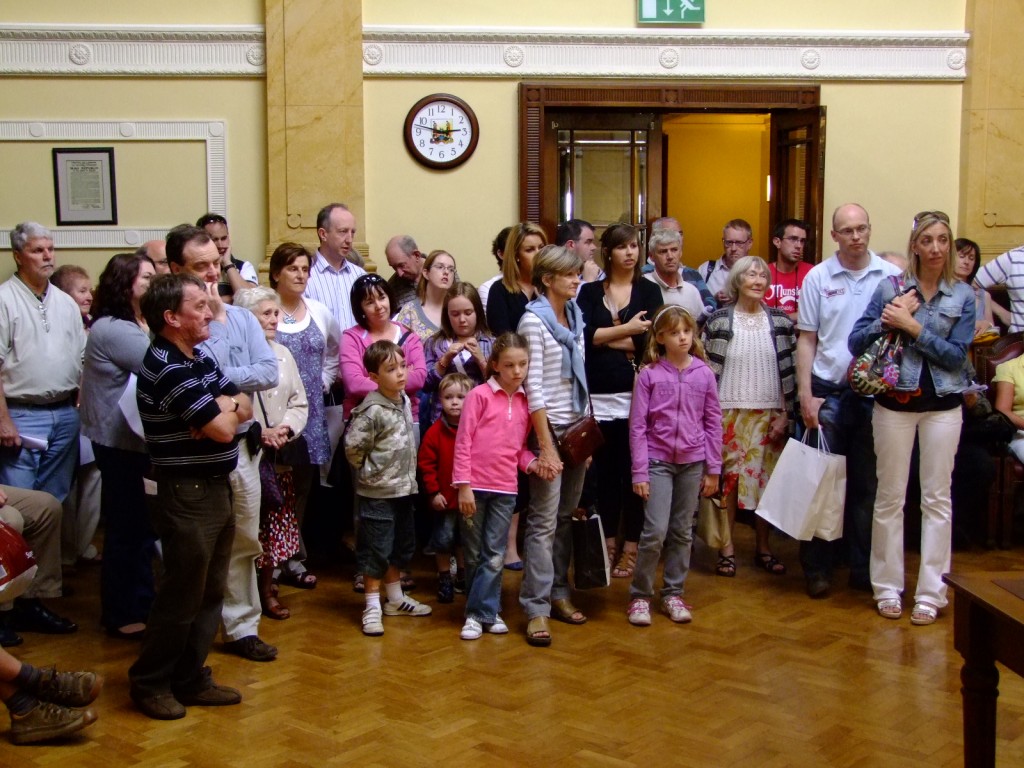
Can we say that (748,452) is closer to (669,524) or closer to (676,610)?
(669,524)

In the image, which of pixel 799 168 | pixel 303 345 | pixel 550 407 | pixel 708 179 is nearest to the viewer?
pixel 550 407

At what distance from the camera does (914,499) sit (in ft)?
21.1

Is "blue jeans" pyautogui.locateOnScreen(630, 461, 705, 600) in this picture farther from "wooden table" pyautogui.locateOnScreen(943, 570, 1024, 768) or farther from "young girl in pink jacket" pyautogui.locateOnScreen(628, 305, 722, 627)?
"wooden table" pyautogui.locateOnScreen(943, 570, 1024, 768)

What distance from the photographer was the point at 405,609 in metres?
4.95

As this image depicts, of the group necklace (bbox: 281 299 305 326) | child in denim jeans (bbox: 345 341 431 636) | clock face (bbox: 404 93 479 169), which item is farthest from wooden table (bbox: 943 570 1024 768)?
clock face (bbox: 404 93 479 169)

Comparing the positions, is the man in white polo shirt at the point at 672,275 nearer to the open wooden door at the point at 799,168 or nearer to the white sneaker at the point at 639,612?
the white sneaker at the point at 639,612

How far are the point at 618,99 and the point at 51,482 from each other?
467 cm

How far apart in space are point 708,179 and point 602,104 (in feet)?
12.8

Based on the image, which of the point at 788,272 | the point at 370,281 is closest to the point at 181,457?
the point at 370,281

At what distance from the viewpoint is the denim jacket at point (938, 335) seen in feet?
15.5

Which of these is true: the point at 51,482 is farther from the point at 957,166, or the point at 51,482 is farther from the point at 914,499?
the point at 957,166

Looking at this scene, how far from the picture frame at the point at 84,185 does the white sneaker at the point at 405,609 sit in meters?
4.07

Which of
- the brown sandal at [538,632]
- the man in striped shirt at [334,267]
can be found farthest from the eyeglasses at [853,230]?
the man in striped shirt at [334,267]

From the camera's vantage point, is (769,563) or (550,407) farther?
(769,563)
